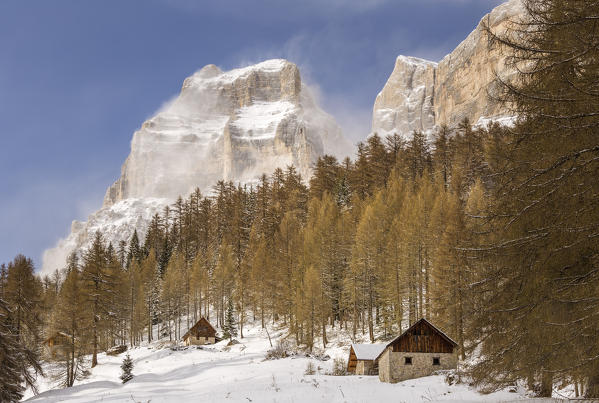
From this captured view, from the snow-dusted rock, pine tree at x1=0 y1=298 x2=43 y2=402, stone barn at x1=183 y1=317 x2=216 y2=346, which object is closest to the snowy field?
stone barn at x1=183 y1=317 x2=216 y2=346

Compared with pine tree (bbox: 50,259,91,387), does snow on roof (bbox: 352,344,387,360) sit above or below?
below

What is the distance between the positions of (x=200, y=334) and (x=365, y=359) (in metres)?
27.0

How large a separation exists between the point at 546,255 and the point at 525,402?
5.24m

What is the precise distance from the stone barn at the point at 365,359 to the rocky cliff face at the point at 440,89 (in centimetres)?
8601

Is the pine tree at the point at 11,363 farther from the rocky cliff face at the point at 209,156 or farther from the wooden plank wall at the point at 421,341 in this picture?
the rocky cliff face at the point at 209,156

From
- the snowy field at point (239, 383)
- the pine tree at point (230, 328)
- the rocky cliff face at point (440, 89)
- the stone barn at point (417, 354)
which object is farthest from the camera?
the rocky cliff face at point (440, 89)

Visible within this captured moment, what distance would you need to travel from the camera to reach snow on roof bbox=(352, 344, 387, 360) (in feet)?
102

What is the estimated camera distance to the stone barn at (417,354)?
92.3 ft

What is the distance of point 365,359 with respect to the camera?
30.9m

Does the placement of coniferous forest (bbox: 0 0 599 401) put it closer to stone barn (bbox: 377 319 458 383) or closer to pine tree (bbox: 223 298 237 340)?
pine tree (bbox: 223 298 237 340)

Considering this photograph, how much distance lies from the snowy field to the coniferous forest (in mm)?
3081

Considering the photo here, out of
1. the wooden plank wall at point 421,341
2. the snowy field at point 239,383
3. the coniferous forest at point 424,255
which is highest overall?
the coniferous forest at point 424,255

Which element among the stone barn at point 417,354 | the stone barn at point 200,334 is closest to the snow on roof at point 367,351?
the stone barn at point 417,354

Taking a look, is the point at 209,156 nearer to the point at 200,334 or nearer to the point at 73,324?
the point at 200,334
